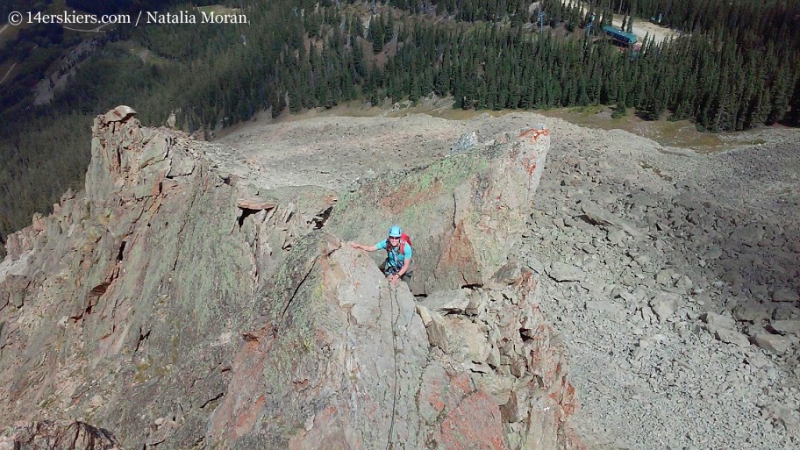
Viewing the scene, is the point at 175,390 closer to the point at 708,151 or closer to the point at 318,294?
the point at 318,294

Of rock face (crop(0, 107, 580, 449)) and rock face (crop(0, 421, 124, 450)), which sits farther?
rock face (crop(0, 107, 580, 449))

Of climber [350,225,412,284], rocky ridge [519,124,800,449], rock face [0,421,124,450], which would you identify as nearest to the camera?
rock face [0,421,124,450]

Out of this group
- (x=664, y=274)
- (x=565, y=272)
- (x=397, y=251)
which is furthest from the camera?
(x=565, y=272)

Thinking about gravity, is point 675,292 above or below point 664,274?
below

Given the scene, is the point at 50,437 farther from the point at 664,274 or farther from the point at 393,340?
the point at 664,274

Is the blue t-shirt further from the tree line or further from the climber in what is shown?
the tree line

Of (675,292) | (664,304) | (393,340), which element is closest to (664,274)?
(675,292)

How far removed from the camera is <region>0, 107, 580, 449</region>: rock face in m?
11.7

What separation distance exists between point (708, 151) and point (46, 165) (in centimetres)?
14010

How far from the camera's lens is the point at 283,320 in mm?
12352

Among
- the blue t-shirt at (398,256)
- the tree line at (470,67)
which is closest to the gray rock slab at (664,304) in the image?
the blue t-shirt at (398,256)

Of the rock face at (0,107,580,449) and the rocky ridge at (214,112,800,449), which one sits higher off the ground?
the rock face at (0,107,580,449)

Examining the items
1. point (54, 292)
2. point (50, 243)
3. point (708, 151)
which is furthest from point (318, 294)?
point (708, 151)

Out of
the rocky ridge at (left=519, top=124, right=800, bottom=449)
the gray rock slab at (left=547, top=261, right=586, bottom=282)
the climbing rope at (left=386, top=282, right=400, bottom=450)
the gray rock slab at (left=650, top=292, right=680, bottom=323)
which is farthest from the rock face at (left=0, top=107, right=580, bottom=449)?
the gray rock slab at (left=547, top=261, right=586, bottom=282)
